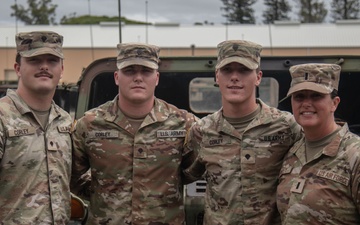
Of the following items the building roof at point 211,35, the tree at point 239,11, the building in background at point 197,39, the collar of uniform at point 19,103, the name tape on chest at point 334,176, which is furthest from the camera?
the tree at point 239,11

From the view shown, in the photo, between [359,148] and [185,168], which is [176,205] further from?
[359,148]

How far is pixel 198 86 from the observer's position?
176 inches

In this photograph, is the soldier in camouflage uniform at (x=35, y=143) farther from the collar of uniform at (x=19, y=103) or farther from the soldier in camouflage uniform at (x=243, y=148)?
the soldier in camouflage uniform at (x=243, y=148)

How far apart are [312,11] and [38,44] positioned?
1919 inches

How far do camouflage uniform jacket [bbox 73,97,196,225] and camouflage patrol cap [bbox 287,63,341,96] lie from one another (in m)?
0.82

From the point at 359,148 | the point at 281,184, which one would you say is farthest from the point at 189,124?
the point at 359,148

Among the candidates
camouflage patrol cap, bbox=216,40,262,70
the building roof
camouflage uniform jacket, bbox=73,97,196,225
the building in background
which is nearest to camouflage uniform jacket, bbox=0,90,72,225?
camouflage uniform jacket, bbox=73,97,196,225

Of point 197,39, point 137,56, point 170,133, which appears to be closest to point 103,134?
point 170,133

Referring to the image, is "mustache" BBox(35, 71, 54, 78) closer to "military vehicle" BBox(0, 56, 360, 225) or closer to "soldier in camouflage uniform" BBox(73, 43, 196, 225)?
"soldier in camouflage uniform" BBox(73, 43, 196, 225)

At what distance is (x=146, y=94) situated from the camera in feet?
10.5

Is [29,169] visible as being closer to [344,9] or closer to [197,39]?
[197,39]

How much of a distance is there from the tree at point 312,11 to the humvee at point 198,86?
45.8m

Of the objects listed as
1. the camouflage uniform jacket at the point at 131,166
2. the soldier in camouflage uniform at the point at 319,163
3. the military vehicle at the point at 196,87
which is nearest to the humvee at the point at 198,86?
the military vehicle at the point at 196,87

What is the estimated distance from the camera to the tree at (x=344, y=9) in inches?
1837
